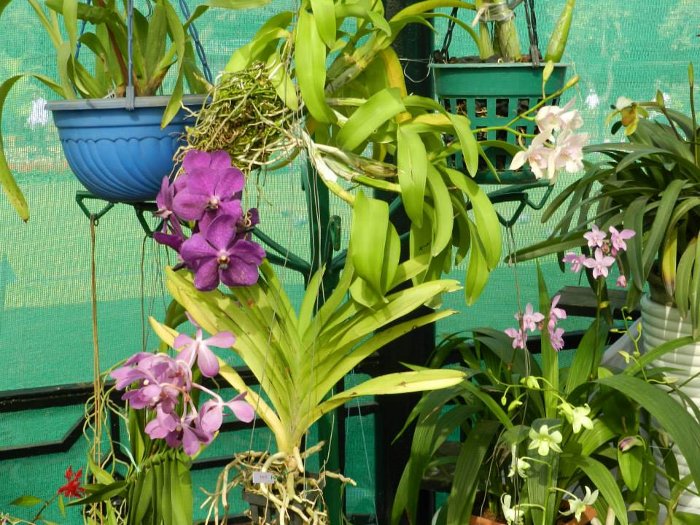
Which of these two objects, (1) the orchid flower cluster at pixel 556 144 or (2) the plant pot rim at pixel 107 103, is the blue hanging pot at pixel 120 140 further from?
(1) the orchid flower cluster at pixel 556 144

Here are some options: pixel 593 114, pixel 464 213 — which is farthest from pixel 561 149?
pixel 593 114

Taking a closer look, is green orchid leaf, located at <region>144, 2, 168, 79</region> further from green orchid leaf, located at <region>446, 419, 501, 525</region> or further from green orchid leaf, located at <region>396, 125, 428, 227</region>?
green orchid leaf, located at <region>446, 419, 501, 525</region>

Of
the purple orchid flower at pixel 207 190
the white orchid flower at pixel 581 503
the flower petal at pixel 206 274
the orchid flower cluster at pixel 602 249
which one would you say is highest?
the purple orchid flower at pixel 207 190

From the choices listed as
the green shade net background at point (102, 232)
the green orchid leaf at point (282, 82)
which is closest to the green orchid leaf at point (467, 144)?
the green orchid leaf at point (282, 82)

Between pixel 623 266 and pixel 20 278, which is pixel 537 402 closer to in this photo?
pixel 623 266

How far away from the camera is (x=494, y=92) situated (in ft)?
4.88

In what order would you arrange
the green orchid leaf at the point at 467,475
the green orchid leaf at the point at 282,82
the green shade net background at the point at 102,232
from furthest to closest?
the green shade net background at the point at 102,232 → the green orchid leaf at the point at 467,475 → the green orchid leaf at the point at 282,82

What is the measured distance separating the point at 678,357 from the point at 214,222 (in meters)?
1.08

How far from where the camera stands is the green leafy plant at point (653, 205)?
5.71 feet

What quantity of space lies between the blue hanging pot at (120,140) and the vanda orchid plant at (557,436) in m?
0.68

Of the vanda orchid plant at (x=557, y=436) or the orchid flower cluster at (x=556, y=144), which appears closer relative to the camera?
the orchid flower cluster at (x=556, y=144)

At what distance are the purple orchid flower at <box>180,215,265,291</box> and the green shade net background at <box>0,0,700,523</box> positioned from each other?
72 centimetres

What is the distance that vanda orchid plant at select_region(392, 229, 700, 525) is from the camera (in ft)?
5.15

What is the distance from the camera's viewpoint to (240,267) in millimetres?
1184
